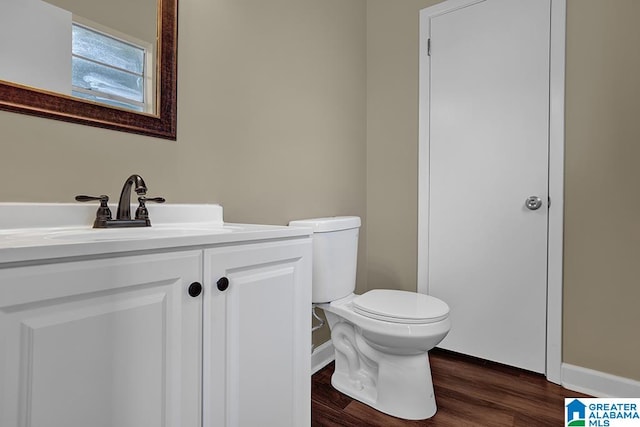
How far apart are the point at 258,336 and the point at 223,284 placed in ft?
0.60

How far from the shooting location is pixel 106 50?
1035 millimetres

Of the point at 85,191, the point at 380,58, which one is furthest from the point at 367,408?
the point at 380,58

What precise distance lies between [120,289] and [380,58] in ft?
6.96

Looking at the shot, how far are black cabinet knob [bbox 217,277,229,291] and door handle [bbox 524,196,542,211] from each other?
5.29ft

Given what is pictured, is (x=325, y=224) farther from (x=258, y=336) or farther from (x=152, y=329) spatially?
(x=152, y=329)

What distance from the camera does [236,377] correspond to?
32.4 inches

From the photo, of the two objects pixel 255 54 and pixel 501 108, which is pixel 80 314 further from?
pixel 501 108

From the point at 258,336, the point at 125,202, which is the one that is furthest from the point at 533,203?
the point at 125,202

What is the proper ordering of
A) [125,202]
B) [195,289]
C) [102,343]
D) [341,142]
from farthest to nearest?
[341,142] < [125,202] < [195,289] < [102,343]

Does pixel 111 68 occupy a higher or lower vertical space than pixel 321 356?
higher

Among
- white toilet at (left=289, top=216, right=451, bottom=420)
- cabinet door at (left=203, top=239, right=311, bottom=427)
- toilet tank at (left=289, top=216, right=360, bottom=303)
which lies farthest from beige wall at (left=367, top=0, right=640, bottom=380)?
cabinet door at (left=203, top=239, right=311, bottom=427)

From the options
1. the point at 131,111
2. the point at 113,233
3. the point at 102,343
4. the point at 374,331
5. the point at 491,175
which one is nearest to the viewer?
the point at 102,343

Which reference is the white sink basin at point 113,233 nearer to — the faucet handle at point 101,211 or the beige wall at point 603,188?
the faucet handle at point 101,211
